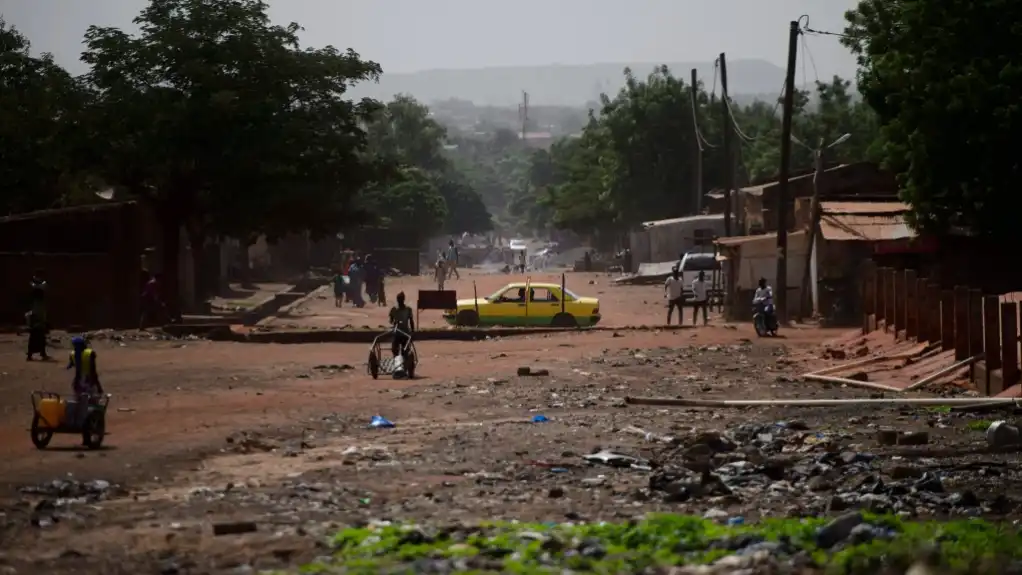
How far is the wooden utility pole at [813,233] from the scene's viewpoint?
3872 centimetres

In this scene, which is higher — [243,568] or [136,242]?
[136,242]

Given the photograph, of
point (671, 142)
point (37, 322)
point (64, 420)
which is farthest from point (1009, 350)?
point (671, 142)

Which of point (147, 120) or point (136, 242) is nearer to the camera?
point (136, 242)

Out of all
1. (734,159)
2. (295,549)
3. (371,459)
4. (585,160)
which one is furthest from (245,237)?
(585,160)

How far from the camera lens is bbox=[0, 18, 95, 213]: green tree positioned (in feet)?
134

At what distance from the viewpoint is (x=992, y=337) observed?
19188mm

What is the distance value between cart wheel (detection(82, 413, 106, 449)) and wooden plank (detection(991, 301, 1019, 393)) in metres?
10.3

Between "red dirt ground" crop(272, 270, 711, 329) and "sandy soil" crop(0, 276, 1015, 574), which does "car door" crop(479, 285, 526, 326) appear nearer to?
"red dirt ground" crop(272, 270, 711, 329)

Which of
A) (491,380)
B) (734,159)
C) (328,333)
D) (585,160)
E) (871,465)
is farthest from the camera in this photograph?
(585,160)

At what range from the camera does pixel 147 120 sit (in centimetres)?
4044

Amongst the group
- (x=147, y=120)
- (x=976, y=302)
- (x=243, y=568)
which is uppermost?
(x=147, y=120)

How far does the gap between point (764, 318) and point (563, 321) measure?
6120 mm

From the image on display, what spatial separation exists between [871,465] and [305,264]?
223 ft

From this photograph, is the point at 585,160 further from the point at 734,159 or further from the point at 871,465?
the point at 871,465
